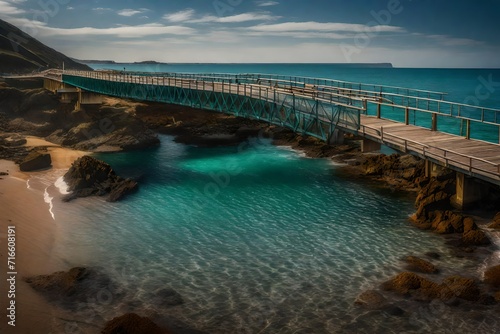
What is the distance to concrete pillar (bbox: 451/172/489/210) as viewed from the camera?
27.2 meters

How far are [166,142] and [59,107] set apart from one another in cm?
1642

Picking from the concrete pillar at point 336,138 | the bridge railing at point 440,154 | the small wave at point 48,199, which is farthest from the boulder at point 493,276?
the small wave at point 48,199

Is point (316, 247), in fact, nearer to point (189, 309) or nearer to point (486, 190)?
point (189, 309)

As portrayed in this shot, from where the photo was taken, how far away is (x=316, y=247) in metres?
24.6

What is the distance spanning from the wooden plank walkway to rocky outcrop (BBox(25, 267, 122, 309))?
1658 centimetres

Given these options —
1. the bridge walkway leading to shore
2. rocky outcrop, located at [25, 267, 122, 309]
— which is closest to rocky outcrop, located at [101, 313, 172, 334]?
rocky outcrop, located at [25, 267, 122, 309]

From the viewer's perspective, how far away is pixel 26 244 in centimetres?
2442

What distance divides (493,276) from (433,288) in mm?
2849

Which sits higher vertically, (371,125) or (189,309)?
(371,125)

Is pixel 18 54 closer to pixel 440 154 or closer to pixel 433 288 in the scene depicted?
pixel 440 154

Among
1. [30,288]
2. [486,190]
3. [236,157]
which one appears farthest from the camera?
[236,157]

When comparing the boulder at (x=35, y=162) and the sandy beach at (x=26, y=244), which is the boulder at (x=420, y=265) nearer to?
the sandy beach at (x=26, y=244)

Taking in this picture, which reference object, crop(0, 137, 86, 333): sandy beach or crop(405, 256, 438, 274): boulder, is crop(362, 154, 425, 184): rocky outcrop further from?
crop(0, 137, 86, 333): sandy beach

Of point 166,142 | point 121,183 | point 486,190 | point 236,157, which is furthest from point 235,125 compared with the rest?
point 486,190
